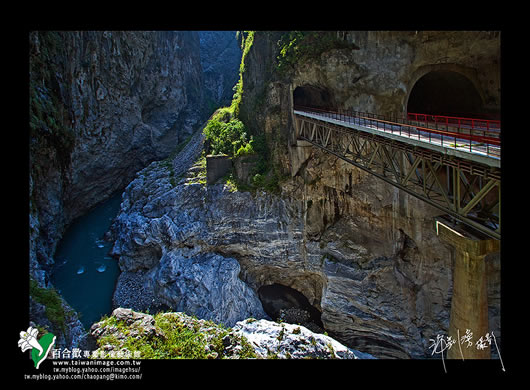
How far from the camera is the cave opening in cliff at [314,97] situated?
18.5 metres

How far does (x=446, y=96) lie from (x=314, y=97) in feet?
27.2

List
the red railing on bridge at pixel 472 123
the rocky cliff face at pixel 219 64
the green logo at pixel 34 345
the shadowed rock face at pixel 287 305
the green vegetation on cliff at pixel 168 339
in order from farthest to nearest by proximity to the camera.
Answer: the rocky cliff face at pixel 219 64, the shadowed rock face at pixel 287 305, the red railing on bridge at pixel 472 123, the green vegetation on cliff at pixel 168 339, the green logo at pixel 34 345

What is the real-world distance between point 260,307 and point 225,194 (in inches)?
302

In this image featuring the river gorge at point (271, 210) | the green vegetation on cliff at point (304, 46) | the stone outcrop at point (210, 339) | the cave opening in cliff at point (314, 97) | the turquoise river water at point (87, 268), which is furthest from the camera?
the cave opening in cliff at point (314, 97)

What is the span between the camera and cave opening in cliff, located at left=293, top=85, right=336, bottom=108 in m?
18.5

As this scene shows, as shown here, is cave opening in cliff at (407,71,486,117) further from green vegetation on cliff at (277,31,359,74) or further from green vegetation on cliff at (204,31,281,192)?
green vegetation on cliff at (204,31,281,192)

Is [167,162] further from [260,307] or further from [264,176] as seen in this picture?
[260,307]

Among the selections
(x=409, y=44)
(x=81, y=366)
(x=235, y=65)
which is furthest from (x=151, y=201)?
(x=235, y=65)

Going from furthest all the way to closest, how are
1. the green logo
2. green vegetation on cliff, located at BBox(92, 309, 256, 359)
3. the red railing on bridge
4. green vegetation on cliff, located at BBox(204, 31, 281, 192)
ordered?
green vegetation on cliff, located at BBox(204, 31, 281, 192) < the red railing on bridge < green vegetation on cliff, located at BBox(92, 309, 256, 359) < the green logo

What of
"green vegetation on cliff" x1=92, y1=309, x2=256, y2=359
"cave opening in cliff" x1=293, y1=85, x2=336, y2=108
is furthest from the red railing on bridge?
"green vegetation on cliff" x1=92, y1=309, x2=256, y2=359

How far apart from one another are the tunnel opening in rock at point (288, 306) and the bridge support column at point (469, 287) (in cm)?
1061

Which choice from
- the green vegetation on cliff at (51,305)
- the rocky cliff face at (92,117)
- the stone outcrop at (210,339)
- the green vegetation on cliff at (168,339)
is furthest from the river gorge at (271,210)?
the stone outcrop at (210,339)

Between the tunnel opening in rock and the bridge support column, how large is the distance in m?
10.6

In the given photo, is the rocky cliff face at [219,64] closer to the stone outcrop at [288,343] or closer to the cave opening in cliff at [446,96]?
A: the cave opening in cliff at [446,96]
